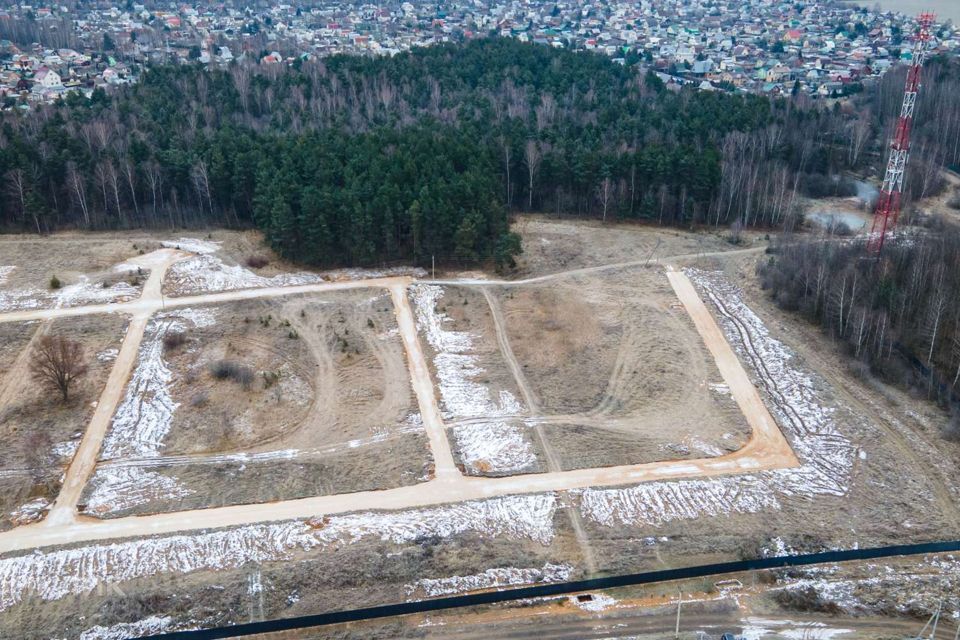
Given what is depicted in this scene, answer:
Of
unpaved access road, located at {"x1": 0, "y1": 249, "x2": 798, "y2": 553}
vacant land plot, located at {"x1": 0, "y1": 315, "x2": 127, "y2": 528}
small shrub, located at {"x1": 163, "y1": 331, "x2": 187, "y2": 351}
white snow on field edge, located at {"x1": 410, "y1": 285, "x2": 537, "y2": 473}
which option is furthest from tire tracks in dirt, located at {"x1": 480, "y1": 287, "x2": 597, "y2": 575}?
vacant land plot, located at {"x1": 0, "y1": 315, "x2": 127, "y2": 528}

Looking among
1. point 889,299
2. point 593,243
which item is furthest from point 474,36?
point 889,299

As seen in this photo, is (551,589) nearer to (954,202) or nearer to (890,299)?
(890,299)

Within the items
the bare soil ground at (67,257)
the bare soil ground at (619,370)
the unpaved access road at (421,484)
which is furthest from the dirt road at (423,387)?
the bare soil ground at (67,257)

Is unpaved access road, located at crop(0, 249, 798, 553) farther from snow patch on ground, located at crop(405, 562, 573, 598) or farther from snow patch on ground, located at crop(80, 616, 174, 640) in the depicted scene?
snow patch on ground, located at crop(80, 616, 174, 640)

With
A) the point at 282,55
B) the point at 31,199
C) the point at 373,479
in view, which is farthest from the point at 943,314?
the point at 282,55

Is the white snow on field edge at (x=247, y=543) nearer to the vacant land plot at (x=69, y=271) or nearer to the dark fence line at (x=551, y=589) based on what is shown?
the dark fence line at (x=551, y=589)
